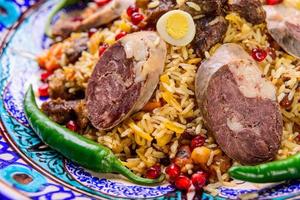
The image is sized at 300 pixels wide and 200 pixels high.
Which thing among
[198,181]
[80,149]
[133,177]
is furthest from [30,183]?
[198,181]

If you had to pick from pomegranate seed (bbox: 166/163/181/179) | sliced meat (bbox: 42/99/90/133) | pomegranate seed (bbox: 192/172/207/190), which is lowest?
pomegranate seed (bbox: 192/172/207/190)

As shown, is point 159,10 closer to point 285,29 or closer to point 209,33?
point 209,33

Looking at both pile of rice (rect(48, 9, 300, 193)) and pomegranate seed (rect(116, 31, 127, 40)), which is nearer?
pile of rice (rect(48, 9, 300, 193))

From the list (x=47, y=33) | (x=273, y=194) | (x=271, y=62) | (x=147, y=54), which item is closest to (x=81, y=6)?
(x=47, y=33)

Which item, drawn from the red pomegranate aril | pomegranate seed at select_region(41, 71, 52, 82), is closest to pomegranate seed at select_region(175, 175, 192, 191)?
the red pomegranate aril

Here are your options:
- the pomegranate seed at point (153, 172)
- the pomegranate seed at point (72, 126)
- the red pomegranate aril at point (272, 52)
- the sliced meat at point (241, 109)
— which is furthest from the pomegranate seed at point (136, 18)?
the pomegranate seed at point (153, 172)

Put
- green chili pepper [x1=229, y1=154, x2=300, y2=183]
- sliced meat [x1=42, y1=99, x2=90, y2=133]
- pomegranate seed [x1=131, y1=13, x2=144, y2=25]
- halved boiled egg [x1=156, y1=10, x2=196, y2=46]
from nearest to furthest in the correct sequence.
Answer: green chili pepper [x1=229, y1=154, x2=300, y2=183] < halved boiled egg [x1=156, y1=10, x2=196, y2=46] < sliced meat [x1=42, y1=99, x2=90, y2=133] < pomegranate seed [x1=131, y1=13, x2=144, y2=25]

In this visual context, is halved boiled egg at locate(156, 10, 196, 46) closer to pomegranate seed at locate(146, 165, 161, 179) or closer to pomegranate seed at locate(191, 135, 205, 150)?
pomegranate seed at locate(191, 135, 205, 150)

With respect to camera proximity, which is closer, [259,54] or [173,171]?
[173,171]
